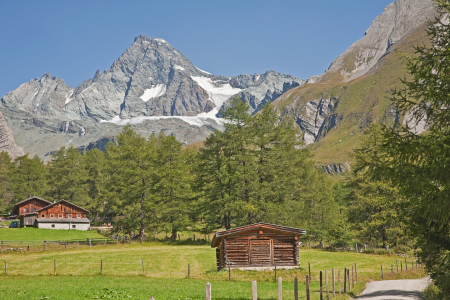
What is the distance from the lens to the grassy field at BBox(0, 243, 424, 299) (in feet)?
68.9

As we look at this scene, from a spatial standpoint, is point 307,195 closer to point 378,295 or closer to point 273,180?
point 273,180

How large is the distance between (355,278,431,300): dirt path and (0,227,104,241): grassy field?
5037cm

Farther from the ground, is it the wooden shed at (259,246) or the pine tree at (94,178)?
the pine tree at (94,178)

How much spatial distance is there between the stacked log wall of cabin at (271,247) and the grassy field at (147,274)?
4.58 feet

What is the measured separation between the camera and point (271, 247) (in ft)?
112

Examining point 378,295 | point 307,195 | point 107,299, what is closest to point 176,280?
point 107,299

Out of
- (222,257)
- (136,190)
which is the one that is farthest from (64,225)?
(222,257)

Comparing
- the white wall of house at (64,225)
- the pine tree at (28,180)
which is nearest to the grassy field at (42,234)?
the white wall of house at (64,225)

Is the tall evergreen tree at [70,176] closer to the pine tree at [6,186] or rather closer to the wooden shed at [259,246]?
the pine tree at [6,186]

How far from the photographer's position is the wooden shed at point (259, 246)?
1316 inches

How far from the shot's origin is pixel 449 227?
15.5 metres

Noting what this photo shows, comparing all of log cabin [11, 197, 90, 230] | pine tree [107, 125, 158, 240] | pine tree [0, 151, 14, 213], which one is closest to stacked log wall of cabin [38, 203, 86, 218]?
log cabin [11, 197, 90, 230]

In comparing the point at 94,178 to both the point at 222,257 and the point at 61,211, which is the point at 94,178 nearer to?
the point at 61,211

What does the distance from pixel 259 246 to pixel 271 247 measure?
1.04 metres
